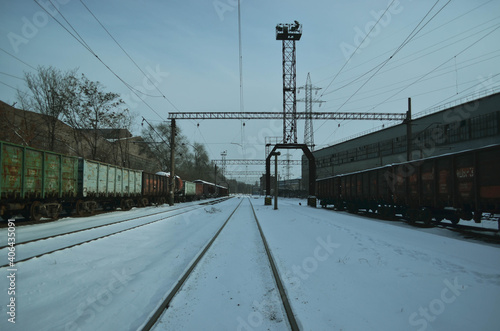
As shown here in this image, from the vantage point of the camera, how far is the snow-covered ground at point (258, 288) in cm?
340

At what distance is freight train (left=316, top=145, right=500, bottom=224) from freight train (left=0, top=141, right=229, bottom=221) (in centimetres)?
1775

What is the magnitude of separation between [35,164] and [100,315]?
12.0 meters

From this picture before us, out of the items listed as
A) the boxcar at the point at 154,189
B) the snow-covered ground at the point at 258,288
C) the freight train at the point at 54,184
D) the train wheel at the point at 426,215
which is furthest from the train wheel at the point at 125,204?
the train wheel at the point at 426,215

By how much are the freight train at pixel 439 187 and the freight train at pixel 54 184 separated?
1775cm

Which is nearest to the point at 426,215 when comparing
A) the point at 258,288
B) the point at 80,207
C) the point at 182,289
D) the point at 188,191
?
the point at 258,288

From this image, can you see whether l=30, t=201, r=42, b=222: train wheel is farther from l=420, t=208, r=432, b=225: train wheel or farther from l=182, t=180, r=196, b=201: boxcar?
l=182, t=180, r=196, b=201: boxcar

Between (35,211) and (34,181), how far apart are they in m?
1.42

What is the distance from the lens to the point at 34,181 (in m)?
12.4

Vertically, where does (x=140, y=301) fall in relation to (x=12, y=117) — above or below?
below

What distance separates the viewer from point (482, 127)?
3231 cm

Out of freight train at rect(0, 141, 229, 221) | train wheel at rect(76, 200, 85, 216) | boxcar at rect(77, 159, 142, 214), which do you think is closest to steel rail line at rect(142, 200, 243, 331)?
freight train at rect(0, 141, 229, 221)

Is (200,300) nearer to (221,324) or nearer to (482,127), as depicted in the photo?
(221,324)

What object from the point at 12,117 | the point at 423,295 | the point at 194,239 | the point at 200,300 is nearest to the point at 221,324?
the point at 200,300

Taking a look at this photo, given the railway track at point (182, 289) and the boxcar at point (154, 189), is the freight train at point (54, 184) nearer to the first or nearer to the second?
the boxcar at point (154, 189)
